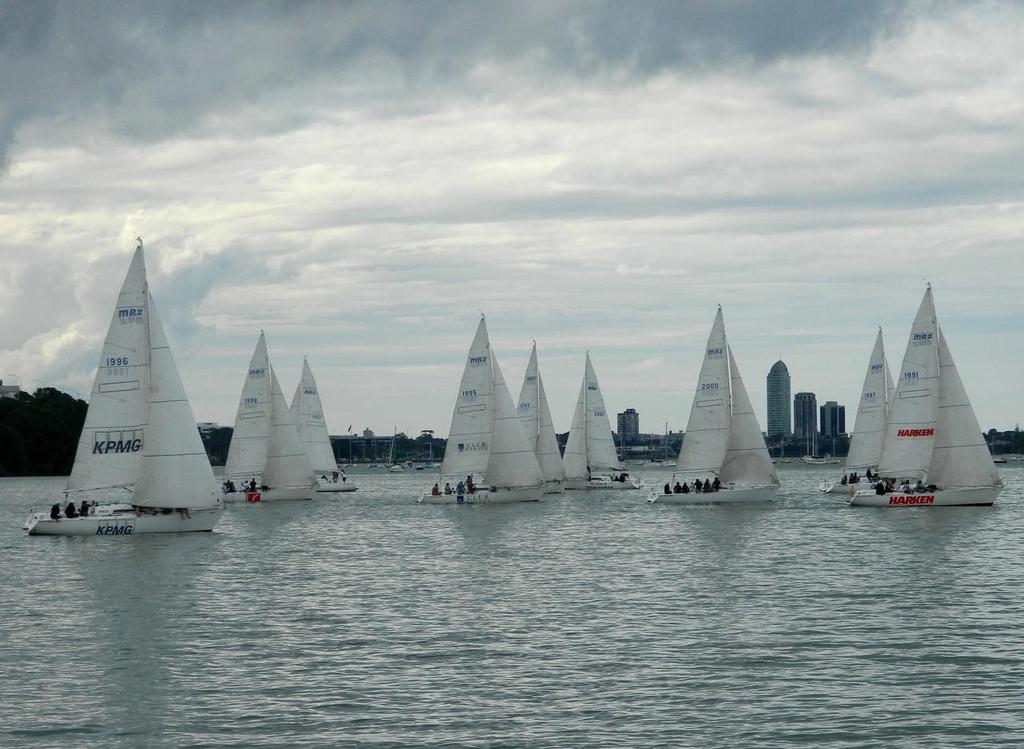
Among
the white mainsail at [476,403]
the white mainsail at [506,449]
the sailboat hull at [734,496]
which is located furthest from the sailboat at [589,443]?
the sailboat hull at [734,496]

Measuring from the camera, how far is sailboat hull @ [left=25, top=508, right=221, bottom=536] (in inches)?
2270

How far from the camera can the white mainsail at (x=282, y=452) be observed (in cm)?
9450

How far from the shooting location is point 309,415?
116375mm

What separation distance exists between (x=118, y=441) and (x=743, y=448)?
121 feet

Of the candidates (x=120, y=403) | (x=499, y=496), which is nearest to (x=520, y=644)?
(x=120, y=403)

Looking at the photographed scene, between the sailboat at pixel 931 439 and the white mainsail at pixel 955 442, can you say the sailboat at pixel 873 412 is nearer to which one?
the sailboat at pixel 931 439

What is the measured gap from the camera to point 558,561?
166ft

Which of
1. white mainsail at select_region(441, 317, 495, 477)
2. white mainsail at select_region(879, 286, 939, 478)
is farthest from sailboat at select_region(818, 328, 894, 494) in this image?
white mainsail at select_region(441, 317, 495, 477)

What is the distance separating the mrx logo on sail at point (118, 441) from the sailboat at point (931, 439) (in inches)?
1494

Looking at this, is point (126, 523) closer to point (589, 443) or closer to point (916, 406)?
point (916, 406)

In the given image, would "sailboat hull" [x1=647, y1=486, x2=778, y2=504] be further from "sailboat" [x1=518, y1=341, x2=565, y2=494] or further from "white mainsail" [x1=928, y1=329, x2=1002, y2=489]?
"sailboat" [x1=518, y1=341, x2=565, y2=494]

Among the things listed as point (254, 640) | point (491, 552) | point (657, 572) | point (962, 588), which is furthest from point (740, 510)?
point (254, 640)

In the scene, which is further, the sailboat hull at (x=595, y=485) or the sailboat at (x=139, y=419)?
the sailboat hull at (x=595, y=485)

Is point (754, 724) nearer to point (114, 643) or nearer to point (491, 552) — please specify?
point (114, 643)
